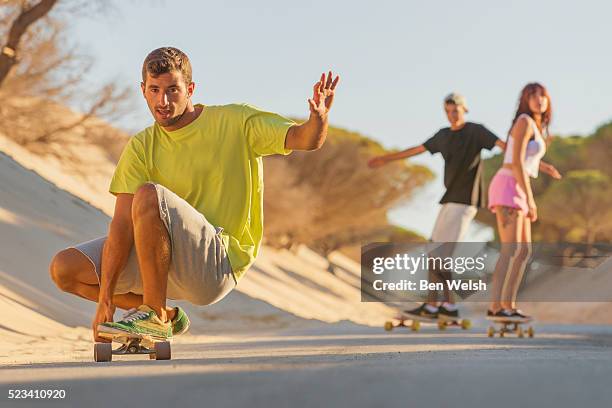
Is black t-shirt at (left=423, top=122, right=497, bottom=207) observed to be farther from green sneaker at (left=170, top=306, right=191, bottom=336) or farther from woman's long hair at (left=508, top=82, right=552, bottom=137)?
green sneaker at (left=170, top=306, right=191, bottom=336)

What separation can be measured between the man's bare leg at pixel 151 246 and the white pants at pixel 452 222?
5052mm

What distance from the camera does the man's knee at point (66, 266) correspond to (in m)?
5.34

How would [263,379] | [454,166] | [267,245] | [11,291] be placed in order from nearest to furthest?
[263,379], [454,166], [11,291], [267,245]

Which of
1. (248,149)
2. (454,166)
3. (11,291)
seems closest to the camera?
(248,149)

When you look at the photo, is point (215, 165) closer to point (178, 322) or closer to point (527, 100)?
point (178, 322)

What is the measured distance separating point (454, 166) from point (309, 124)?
5.26 meters

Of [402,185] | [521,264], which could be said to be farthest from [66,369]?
[402,185]

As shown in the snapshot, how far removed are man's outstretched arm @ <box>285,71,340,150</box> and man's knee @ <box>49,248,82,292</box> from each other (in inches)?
48.5

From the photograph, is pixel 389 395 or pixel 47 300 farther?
pixel 47 300

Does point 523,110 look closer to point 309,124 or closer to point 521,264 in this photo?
point 521,264

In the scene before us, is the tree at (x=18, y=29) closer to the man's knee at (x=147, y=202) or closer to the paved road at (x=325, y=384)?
the man's knee at (x=147, y=202)

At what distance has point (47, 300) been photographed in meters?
12.6

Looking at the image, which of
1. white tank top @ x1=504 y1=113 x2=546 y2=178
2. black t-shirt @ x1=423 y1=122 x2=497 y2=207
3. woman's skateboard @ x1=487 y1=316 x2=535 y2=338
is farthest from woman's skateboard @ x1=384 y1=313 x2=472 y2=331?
white tank top @ x1=504 y1=113 x2=546 y2=178

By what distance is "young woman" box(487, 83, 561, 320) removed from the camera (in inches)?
336
